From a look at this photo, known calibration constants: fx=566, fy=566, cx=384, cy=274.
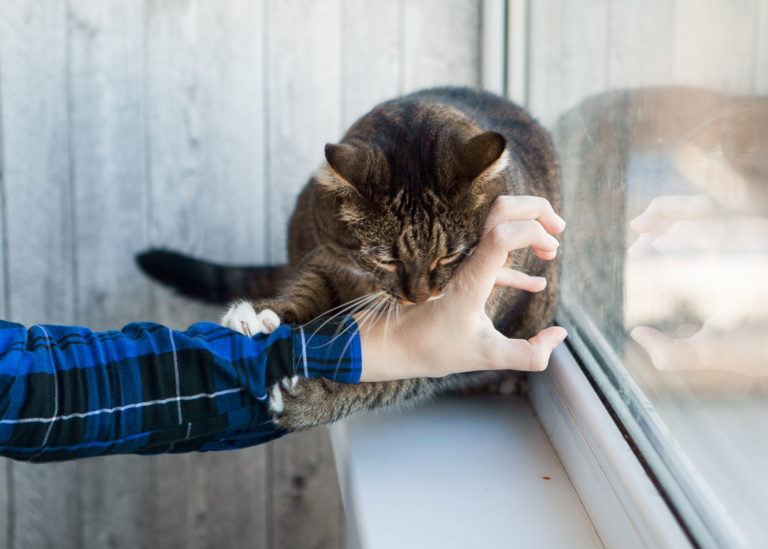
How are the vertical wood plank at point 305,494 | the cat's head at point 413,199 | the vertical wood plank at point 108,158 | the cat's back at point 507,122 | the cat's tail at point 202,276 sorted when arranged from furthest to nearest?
the vertical wood plank at point 305,494
the vertical wood plank at point 108,158
the cat's tail at point 202,276
the cat's back at point 507,122
the cat's head at point 413,199

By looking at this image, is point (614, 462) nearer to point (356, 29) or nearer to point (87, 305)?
point (356, 29)

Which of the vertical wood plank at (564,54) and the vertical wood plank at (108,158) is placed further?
the vertical wood plank at (108,158)

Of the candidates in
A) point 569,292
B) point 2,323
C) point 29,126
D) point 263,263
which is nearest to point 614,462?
point 569,292

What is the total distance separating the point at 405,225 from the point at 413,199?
4 cm

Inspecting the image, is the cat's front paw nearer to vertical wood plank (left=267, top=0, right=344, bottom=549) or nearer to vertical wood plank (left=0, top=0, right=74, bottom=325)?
vertical wood plank (left=267, top=0, right=344, bottom=549)

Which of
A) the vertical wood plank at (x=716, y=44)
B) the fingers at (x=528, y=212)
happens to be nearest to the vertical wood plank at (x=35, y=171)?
the fingers at (x=528, y=212)

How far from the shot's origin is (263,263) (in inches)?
58.0

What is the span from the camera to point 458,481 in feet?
2.57

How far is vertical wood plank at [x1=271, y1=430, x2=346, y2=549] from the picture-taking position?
1.56 m

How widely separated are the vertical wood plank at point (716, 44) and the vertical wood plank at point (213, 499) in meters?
1.35

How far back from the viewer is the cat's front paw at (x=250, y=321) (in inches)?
33.6

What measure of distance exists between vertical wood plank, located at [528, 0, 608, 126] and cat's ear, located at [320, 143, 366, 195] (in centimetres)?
44

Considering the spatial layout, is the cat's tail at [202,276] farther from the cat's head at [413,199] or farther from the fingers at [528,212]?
the fingers at [528,212]

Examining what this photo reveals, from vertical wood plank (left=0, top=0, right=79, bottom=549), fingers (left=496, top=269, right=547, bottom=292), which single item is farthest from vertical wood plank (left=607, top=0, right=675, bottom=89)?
vertical wood plank (left=0, top=0, right=79, bottom=549)
